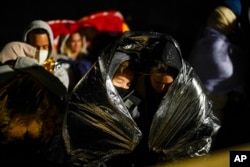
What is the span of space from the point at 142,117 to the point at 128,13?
2445 millimetres

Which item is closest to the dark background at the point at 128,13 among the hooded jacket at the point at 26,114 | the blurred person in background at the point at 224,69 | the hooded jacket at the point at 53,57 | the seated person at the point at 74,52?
the seated person at the point at 74,52

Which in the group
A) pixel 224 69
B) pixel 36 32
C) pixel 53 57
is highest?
pixel 36 32

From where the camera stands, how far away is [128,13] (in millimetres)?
4629

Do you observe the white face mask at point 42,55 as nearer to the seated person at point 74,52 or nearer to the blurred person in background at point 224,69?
the seated person at point 74,52

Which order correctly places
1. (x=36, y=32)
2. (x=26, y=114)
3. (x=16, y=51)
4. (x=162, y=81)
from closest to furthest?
(x=162, y=81), (x=26, y=114), (x=16, y=51), (x=36, y=32)

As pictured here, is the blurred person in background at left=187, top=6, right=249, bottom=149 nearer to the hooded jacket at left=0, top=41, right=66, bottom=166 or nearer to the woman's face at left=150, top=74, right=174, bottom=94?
the woman's face at left=150, top=74, right=174, bottom=94

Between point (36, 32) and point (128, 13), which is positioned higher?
point (36, 32)

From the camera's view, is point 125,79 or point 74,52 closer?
point 125,79

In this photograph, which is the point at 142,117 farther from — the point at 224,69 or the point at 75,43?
the point at 75,43

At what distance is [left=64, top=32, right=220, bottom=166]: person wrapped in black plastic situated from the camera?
2.18 meters

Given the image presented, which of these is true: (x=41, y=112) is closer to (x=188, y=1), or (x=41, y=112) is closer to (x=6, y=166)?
(x=6, y=166)

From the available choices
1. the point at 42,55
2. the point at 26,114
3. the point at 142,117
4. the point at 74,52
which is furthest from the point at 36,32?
the point at 142,117

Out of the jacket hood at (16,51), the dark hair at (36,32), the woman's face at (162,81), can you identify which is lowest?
the woman's face at (162,81)

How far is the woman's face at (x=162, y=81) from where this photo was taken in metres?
2.28
